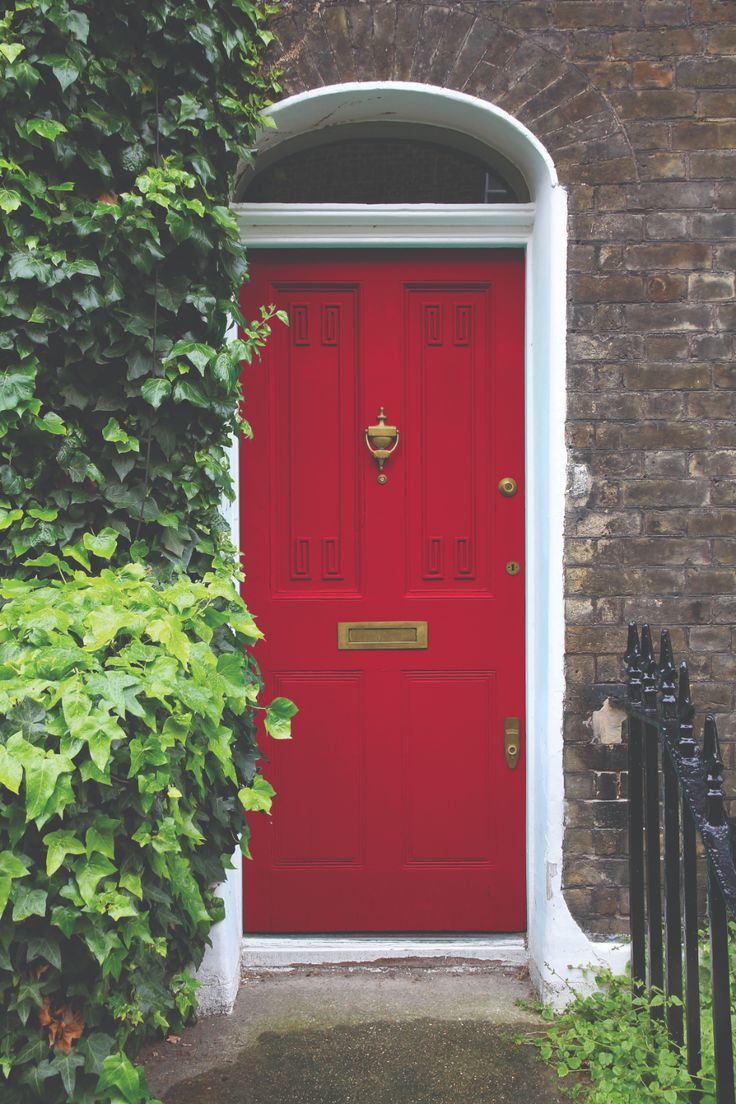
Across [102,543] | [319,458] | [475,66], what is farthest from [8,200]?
[475,66]

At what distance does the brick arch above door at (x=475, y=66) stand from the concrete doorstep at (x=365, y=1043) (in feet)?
9.20

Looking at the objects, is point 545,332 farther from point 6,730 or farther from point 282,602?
point 6,730

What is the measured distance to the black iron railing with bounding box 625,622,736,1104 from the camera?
216cm

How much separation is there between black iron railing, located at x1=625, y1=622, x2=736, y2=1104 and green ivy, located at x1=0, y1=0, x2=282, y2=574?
1428 millimetres

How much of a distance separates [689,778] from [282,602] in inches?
66.2

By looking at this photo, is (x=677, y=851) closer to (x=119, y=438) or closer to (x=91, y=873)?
(x=91, y=873)

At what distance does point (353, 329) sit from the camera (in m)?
3.56

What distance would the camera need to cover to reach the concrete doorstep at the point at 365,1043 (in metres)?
2.78

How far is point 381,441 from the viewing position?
11.6ft

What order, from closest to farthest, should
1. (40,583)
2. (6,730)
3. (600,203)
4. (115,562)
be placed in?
(6,730)
(40,583)
(115,562)
(600,203)

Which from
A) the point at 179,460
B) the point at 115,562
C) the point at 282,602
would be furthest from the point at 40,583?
the point at 282,602

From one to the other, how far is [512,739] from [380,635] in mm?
636

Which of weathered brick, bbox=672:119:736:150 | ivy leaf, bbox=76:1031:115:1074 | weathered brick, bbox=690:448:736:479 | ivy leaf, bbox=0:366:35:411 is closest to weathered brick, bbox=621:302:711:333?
weathered brick, bbox=690:448:736:479

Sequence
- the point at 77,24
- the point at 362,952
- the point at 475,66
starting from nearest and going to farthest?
the point at 77,24, the point at 475,66, the point at 362,952
